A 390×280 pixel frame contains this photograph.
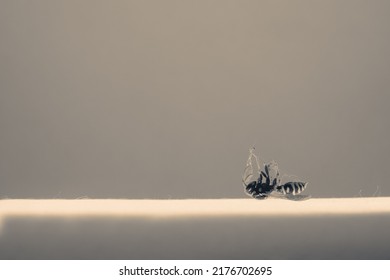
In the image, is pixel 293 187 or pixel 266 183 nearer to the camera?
pixel 293 187

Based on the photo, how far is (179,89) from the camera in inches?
91.9

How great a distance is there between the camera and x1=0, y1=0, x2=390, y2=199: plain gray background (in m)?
2.33

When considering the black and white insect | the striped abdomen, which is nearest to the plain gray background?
the black and white insect

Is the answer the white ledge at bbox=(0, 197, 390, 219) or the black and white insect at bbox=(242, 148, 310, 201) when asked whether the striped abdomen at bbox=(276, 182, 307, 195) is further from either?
the white ledge at bbox=(0, 197, 390, 219)

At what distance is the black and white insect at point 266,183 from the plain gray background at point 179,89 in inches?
1.7

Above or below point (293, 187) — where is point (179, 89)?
above

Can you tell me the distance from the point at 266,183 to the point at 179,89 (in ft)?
2.10

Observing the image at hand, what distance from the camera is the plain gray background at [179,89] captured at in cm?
233

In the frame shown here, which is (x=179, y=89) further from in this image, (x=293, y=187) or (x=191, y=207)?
(x=293, y=187)

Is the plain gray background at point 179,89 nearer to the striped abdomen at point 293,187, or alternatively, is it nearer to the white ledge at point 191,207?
the white ledge at point 191,207

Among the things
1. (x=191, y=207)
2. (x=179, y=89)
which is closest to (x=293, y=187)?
(x=191, y=207)

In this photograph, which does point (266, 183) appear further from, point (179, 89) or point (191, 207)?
point (179, 89)

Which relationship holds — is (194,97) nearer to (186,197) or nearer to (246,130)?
(246,130)

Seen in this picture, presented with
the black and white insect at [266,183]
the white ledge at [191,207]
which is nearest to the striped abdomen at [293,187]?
the black and white insect at [266,183]
